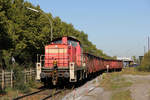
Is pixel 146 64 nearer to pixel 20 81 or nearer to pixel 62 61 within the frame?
pixel 62 61

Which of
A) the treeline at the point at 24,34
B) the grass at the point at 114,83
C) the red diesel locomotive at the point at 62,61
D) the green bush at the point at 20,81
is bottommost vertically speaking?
the grass at the point at 114,83

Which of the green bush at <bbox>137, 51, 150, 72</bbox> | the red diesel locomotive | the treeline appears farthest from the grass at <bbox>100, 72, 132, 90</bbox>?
the green bush at <bbox>137, 51, 150, 72</bbox>

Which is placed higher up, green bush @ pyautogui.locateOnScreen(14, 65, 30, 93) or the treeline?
the treeline

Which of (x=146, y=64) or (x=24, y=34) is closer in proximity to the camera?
(x=24, y=34)

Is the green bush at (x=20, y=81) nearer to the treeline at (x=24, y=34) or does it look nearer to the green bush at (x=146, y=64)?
the treeline at (x=24, y=34)

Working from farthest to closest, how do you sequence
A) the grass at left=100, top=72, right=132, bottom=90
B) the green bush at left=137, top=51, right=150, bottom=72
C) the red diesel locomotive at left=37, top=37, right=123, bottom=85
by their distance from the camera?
the green bush at left=137, top=51, right=150, bottom=72
the grass at left=100, top=72, right=132, bottom=90
the red diesel locomotive at left=37, top=37, right=123, bottom=85

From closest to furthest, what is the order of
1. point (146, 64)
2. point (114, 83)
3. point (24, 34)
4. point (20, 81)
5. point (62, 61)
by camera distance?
1. point (20, 81)
2. point (62, 61)
3. point (114, 83)
4. point (24, 34)
5. point (146, 64)

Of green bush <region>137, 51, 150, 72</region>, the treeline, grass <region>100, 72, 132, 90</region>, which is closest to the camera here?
grass <region>100, 72, 132, 90</region>

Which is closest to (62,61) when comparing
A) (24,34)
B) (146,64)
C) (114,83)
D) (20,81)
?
(20,81)

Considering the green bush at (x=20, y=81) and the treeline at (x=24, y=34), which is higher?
the treeline at (x=24, y=34)

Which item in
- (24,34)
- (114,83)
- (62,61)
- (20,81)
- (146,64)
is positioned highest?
(24,34)

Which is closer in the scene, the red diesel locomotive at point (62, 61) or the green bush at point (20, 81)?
the green bush at point (20, 81)

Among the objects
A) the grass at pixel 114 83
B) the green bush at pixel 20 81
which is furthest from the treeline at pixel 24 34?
the green bush at pixel 20 81

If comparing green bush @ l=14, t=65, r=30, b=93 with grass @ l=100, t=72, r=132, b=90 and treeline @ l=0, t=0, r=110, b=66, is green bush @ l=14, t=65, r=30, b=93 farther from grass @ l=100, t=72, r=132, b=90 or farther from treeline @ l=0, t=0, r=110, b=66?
treeline @ l=0, t=0, r=110, b=66
